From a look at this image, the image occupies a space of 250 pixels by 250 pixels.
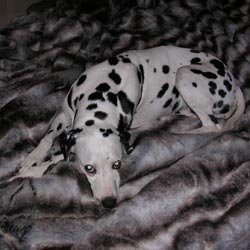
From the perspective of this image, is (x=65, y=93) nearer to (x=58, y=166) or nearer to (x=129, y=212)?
(x=58, y=166)

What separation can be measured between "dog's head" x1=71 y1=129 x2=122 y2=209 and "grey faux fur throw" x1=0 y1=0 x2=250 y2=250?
73 millimetres

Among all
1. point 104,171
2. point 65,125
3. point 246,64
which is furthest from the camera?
point 246,64

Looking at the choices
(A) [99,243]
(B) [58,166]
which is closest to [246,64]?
(B) [58,166]

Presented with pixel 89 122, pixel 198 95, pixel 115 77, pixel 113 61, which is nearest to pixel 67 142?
pixel 89 122

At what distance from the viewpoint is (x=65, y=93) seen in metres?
3.51

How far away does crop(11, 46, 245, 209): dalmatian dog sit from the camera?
8.92ft

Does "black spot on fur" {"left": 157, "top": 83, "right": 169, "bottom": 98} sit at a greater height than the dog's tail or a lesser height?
greater

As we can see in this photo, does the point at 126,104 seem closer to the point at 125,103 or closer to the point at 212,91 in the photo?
the point at 125,103

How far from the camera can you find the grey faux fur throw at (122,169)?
2436 mm

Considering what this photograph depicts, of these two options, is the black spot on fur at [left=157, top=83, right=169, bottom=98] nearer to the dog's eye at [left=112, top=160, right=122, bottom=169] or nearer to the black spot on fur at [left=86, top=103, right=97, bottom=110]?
the black spot on fur at [left=86, top=103, right=97, bottom=110]

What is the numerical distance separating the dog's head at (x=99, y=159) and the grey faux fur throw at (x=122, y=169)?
0.07m

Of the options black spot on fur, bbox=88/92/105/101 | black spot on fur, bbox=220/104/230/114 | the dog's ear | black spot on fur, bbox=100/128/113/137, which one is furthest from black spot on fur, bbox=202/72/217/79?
the dog's ear

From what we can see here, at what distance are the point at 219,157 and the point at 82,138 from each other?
914mm

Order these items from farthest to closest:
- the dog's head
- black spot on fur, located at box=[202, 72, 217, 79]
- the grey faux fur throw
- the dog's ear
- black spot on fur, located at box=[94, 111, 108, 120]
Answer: black spot on fur, located at box=[202, 72, 217, 79], black spot on fur, located at box=[94, 111, 108, 120], the dog's ear, the dog's head, the grey faux fur throw
